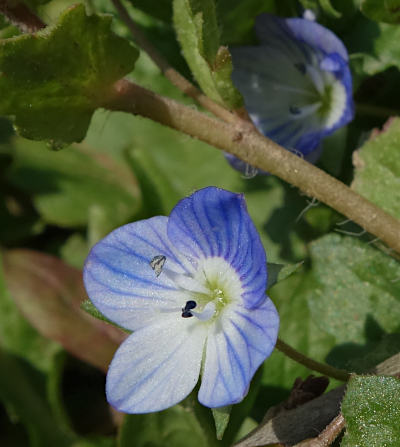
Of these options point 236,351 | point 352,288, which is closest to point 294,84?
point 352,288

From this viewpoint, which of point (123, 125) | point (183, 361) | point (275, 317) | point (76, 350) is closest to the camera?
point (275, 317)

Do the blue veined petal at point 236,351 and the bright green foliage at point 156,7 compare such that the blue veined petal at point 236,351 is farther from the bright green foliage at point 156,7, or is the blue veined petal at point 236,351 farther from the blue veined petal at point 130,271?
the bright green foliage at point 156,7

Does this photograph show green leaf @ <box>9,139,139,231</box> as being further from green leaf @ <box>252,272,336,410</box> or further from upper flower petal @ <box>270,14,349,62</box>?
upper flower petal @ <box>270,14,349,62</box>

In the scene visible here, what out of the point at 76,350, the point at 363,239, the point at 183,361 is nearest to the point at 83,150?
the point at 76,350

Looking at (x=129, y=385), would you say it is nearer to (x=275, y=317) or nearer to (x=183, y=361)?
(x=183, y=361)

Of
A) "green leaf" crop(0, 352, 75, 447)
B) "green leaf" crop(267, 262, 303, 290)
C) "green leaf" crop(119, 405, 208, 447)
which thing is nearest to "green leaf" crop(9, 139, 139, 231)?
"green leaf" crop(0, 352, 75, 447)

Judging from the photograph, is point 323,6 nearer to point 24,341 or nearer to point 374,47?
point 374,47

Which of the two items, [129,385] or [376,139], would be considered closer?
[129,385]
